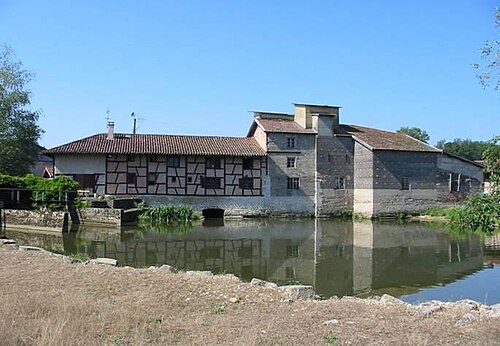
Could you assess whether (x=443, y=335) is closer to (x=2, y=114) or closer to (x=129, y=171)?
(x=129, y=171)

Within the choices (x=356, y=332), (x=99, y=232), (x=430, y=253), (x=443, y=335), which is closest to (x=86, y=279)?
(x=356, y=332)

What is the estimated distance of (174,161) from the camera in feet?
108

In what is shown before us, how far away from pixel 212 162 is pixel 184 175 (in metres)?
2.04

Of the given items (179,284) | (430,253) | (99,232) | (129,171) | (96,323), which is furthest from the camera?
(129,171)

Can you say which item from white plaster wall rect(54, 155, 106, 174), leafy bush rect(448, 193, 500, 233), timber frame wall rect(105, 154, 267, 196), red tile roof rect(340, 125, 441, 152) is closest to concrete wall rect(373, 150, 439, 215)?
red tile roof rect(340, 125, 441, 152)

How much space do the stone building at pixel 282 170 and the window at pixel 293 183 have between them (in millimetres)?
66

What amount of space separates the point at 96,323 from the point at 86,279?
3006mm

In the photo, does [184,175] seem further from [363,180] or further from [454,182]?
[454,182]

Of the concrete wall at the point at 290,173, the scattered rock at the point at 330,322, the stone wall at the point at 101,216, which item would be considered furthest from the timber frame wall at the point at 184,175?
the scattered rock at the point at 330,322

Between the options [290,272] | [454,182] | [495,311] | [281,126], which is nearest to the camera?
[495,311]

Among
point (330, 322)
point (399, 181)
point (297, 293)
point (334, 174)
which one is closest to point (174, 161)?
point (334, 174)

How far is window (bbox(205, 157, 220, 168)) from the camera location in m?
33.6

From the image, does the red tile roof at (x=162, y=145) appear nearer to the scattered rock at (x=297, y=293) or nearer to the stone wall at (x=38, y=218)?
the stone wall at (x=38, y=218)

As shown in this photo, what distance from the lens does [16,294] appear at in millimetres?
6984
